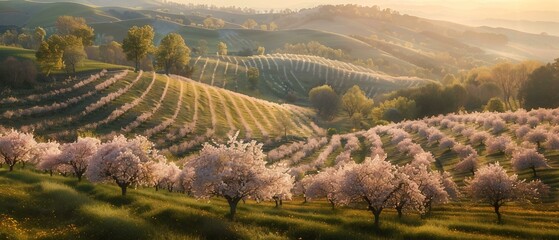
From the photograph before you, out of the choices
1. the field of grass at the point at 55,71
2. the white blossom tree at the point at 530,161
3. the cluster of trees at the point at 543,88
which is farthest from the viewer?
the field of grass at the point at 55,71

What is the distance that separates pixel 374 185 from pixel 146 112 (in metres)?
89.0

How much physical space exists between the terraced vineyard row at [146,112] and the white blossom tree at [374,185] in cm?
6584

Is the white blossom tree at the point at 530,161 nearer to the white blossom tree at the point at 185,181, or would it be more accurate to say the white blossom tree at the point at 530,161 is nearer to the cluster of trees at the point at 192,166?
the cluster of trees at the point at 192,166

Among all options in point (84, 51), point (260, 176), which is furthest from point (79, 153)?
point (84, 51)

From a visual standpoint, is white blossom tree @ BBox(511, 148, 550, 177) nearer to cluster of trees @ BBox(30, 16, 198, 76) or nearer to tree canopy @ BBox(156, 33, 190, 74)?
cluster of trees @ BBox(30, 16, 198, 76)

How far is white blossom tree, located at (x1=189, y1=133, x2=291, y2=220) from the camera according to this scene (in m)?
44.2

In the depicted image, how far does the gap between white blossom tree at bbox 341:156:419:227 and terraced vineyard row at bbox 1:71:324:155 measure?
216 feet

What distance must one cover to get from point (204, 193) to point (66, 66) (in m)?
121

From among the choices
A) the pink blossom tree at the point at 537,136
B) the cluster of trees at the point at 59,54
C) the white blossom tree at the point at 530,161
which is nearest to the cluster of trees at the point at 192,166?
the white blossom tree at the point at 530,161

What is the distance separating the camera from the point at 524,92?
14700 cm

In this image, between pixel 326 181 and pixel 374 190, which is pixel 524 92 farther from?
pixel 374 190

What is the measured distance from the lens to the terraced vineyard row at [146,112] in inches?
4058

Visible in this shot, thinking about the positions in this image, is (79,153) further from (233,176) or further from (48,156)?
(233,176)

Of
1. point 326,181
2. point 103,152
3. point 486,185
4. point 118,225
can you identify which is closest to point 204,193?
point 118,225
